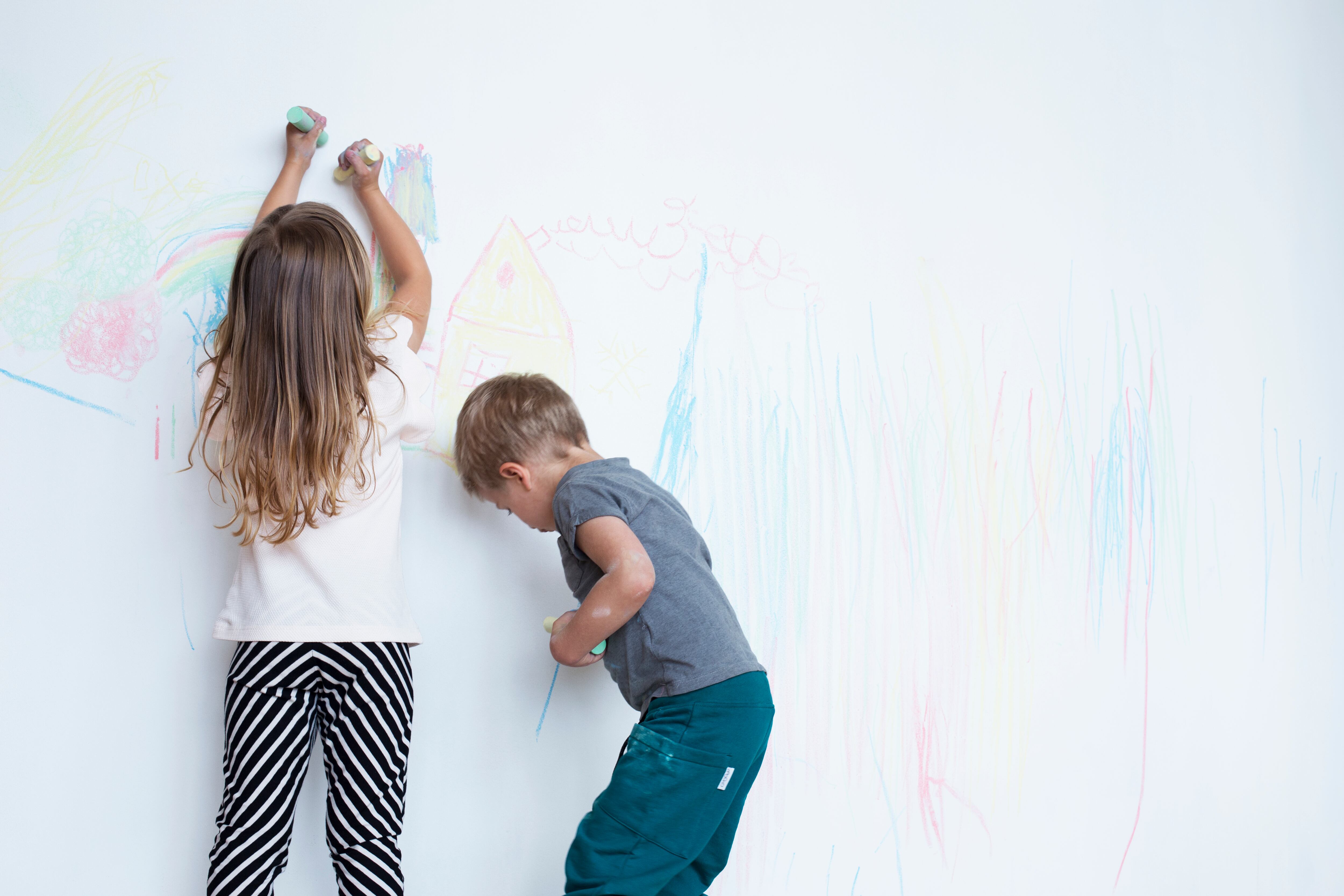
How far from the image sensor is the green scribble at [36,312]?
3.14 ft

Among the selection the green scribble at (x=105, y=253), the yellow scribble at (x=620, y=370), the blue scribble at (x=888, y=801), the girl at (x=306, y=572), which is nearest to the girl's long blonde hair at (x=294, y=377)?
the girl at (x=306, y=572)

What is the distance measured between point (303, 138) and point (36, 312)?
366 mm

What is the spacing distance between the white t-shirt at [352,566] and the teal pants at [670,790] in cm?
27

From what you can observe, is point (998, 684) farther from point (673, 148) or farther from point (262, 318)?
point (262, 318)

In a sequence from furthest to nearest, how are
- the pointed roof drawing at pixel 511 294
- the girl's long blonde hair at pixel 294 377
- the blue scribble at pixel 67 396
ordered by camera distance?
the pointed roof drawing at pixel 511 294, the blue scribble at pixel 67 396, the girl's long blonde hair at pixel 294 377

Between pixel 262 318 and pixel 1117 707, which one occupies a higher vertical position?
pixel 262 318

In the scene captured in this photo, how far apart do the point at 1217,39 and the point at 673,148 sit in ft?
3.46

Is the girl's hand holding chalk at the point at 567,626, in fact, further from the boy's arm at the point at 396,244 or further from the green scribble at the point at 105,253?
the green scribble at the point at 105,253

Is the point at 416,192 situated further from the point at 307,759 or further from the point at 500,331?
the point at 307,759

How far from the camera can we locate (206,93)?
3.34ft

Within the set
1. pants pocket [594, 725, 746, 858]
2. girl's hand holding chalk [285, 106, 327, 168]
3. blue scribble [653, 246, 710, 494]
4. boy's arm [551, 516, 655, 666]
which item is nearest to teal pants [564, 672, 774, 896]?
pants pocket [594, 725, 746, 858]

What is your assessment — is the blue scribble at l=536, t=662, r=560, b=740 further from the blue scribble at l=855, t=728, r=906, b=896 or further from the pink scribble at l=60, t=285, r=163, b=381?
the pink scribble at l=60, t=285, r=163, b=381

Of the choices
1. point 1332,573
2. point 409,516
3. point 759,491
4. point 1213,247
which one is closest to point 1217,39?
point 1213,247

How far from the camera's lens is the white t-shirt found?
846mm
